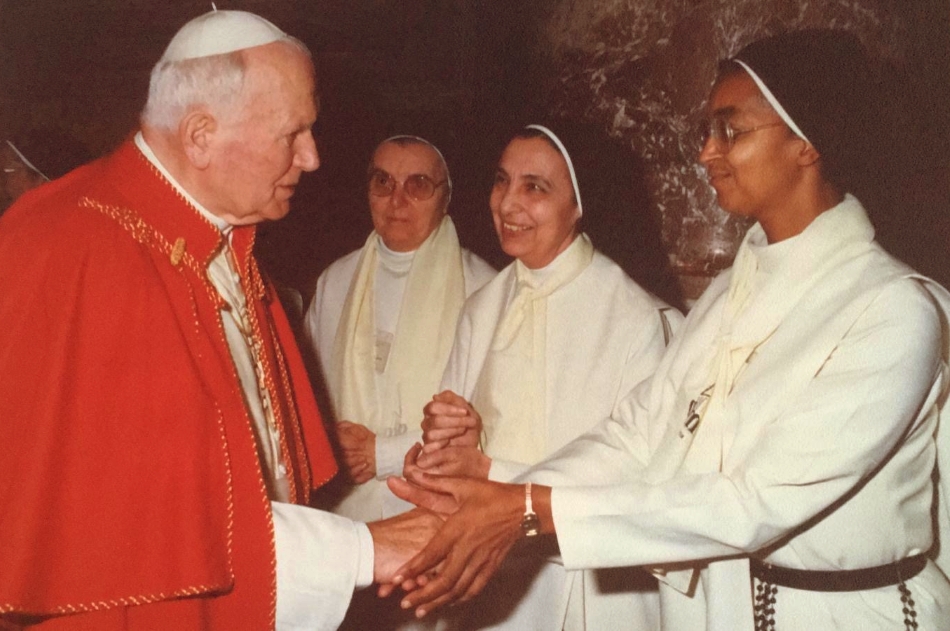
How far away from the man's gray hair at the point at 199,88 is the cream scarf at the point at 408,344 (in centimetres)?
215

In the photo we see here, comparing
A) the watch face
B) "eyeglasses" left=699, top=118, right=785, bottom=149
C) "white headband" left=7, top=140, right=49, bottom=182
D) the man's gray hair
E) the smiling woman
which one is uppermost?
"white headband" left=7, top=140, right=49, bottom=182

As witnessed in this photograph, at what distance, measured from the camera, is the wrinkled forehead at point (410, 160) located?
173 inches

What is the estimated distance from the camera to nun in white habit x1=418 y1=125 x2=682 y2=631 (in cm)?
324

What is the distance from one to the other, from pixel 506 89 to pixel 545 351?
3112 mm

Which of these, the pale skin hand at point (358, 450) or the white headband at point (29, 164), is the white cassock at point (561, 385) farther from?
the white headband at point (29, 164)

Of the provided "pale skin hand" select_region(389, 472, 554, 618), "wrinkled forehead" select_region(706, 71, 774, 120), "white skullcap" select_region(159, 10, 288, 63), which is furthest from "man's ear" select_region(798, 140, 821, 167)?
"white skullcap" select_region(159, 10, 288, 63)

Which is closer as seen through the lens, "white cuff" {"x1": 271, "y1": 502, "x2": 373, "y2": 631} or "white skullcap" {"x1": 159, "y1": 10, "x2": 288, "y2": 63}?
"white cuff" {"x1": 271, "y1": 502, "x2": 373, "y2": 631}

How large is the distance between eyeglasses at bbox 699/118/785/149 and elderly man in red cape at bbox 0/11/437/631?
4.17 feet

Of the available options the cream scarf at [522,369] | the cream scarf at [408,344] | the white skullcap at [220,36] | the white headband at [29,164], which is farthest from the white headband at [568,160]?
the white headband at [29,164]

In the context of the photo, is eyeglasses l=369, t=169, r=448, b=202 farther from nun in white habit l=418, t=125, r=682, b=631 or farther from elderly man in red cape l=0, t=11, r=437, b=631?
elderly man in red cape l=0, t=11, r=437, b=631

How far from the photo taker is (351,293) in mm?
4574

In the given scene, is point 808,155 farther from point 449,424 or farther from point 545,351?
point 449,424

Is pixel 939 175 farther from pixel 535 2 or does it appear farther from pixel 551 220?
pixel 535 2

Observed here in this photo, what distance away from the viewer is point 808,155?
89.7 inches
